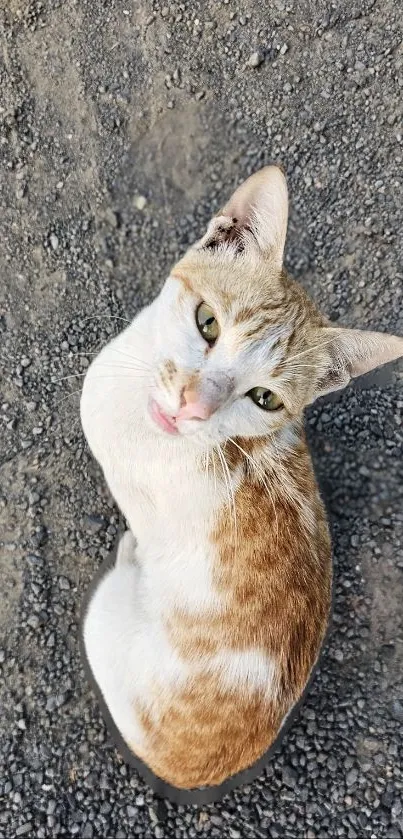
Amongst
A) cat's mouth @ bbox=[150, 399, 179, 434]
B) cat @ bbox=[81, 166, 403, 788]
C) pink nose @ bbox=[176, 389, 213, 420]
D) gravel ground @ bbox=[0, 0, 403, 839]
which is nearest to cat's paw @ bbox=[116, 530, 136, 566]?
gravel ground @ bbox=[0, 0, 403, 839]

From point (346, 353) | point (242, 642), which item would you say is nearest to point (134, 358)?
point (346, 353)

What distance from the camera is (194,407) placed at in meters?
1.84

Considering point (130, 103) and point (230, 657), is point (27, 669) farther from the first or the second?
point (130, 103)

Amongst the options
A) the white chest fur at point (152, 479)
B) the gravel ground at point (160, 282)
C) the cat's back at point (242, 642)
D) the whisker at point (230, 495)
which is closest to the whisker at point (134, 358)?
the white chest fur at point (152, 479)

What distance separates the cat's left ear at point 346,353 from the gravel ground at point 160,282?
3.98 feet

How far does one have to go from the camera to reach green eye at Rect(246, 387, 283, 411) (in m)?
2.10

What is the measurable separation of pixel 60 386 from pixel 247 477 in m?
1.48

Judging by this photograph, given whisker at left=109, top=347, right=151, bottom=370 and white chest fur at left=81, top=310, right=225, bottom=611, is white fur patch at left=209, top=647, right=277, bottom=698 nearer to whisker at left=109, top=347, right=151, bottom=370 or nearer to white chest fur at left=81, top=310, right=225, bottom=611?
white chest fur at left=81, top=310, right=225, bottom=611

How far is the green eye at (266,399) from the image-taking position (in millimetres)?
2102

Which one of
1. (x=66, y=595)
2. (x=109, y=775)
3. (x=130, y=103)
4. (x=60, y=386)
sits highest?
(x=130, y=103)

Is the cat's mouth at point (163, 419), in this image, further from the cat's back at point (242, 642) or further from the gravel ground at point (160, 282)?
the gravel ground at point (160, 282)

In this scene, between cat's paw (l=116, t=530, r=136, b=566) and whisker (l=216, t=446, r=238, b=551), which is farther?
cat's paw (l=116, t=530, r=136, b=566)

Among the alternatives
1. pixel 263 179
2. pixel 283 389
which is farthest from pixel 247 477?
pixel 263 179

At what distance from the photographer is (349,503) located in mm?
3350
